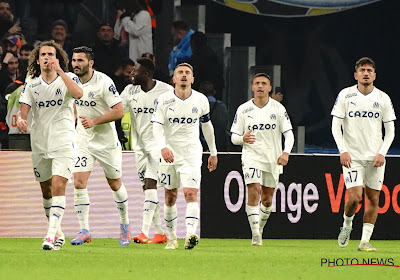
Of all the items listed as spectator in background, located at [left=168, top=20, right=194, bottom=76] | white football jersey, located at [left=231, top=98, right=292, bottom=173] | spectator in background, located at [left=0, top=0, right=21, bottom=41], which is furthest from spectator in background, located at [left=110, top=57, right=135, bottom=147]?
A: white football jersey, located at [left=231, top=98, right=292, bottom=173]

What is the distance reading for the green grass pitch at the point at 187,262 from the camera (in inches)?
396

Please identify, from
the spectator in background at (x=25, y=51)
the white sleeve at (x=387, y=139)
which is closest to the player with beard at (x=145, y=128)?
the white sleeve at (x=387, y=139)

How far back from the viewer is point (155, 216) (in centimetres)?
1545

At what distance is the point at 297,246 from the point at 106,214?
2.98m

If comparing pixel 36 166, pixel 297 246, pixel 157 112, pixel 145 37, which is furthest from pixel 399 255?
pixel 145 37

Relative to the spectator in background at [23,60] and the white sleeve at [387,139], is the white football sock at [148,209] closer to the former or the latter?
the white sleeve at [387,139]

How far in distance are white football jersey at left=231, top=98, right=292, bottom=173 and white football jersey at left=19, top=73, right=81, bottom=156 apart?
10.1 ft

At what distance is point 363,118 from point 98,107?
318cm

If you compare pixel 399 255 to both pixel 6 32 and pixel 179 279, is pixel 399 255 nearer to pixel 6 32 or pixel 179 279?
pixel 179 279

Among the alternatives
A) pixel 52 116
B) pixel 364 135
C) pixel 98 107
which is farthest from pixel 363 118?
pixel 52 116

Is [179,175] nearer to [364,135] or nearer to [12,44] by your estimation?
[364,135]

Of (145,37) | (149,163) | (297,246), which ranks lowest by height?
(297,246)

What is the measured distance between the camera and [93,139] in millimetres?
14281

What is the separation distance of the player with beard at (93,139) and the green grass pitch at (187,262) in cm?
46
